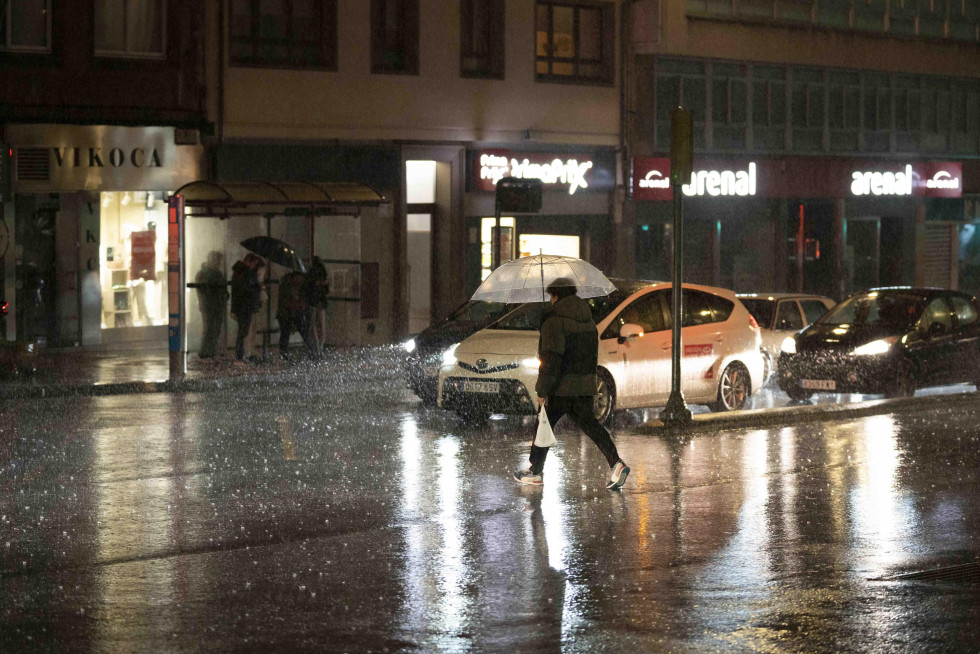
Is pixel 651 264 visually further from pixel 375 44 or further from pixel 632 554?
pixel 632 554

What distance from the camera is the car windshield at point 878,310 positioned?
19000mm

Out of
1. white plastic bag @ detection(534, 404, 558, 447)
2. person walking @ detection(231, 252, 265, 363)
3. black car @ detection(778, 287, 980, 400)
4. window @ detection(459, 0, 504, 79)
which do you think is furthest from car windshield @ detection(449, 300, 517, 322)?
window @ detection(459, 0, 504, 79)

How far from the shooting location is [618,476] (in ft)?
36.3

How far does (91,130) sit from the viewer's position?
24.7 metres

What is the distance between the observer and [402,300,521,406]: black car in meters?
16.7

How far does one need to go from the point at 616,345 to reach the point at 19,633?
9.56 m

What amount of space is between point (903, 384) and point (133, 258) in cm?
1371

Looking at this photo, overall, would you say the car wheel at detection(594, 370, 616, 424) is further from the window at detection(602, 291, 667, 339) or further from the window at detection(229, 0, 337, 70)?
the window at detection(229, 0, 337, 70)

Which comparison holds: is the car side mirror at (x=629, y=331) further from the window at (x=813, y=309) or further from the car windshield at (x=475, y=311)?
the window at (x=813, y=309)

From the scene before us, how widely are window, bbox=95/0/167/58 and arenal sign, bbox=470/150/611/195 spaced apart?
6.83 m

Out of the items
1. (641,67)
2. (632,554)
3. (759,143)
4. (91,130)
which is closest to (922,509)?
(632,554)

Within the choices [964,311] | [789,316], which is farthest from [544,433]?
[789,316]

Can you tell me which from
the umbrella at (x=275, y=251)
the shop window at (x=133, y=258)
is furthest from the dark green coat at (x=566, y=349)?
the shop window at (x=133, y=258)

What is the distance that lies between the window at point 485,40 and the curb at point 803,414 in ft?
44.6
